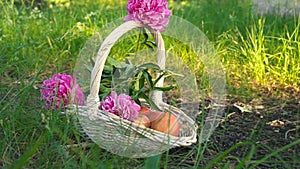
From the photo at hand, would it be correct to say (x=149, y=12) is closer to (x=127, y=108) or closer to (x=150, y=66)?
(x=150, y=66)

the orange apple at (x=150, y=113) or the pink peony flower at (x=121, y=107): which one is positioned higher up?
the pink peony flower at (x=121, y=107)

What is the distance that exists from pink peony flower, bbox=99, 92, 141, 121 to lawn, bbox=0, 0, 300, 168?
0.11m

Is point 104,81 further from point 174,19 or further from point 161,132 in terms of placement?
point 174,19

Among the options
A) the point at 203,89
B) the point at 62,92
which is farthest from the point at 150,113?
the point at 203,89

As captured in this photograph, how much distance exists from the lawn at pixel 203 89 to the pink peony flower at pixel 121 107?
4.4 inches

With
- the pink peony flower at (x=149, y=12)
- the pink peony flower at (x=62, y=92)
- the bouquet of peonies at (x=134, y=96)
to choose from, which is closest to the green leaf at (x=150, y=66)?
the bouquet of peonies at (x=134, y=96)

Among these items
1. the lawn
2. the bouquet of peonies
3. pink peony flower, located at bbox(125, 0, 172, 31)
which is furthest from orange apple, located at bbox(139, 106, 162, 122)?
pink peony flower, located at bbox(125, 0, 172, 31)

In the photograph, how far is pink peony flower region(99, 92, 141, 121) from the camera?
1.49 m

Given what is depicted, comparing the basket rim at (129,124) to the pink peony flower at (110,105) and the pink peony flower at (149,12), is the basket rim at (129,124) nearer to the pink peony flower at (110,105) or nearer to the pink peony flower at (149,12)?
the pink peony flower at (110,105)

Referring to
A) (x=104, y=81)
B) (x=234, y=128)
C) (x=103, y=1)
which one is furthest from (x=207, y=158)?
(x=103, y=1)

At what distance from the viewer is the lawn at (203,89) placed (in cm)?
139

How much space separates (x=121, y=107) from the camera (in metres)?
1.49

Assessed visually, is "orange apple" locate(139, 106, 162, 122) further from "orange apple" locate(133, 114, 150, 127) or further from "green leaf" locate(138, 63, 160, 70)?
"green leaf" locate(138, 63, 160, 70)

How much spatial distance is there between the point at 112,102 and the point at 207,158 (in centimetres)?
33
